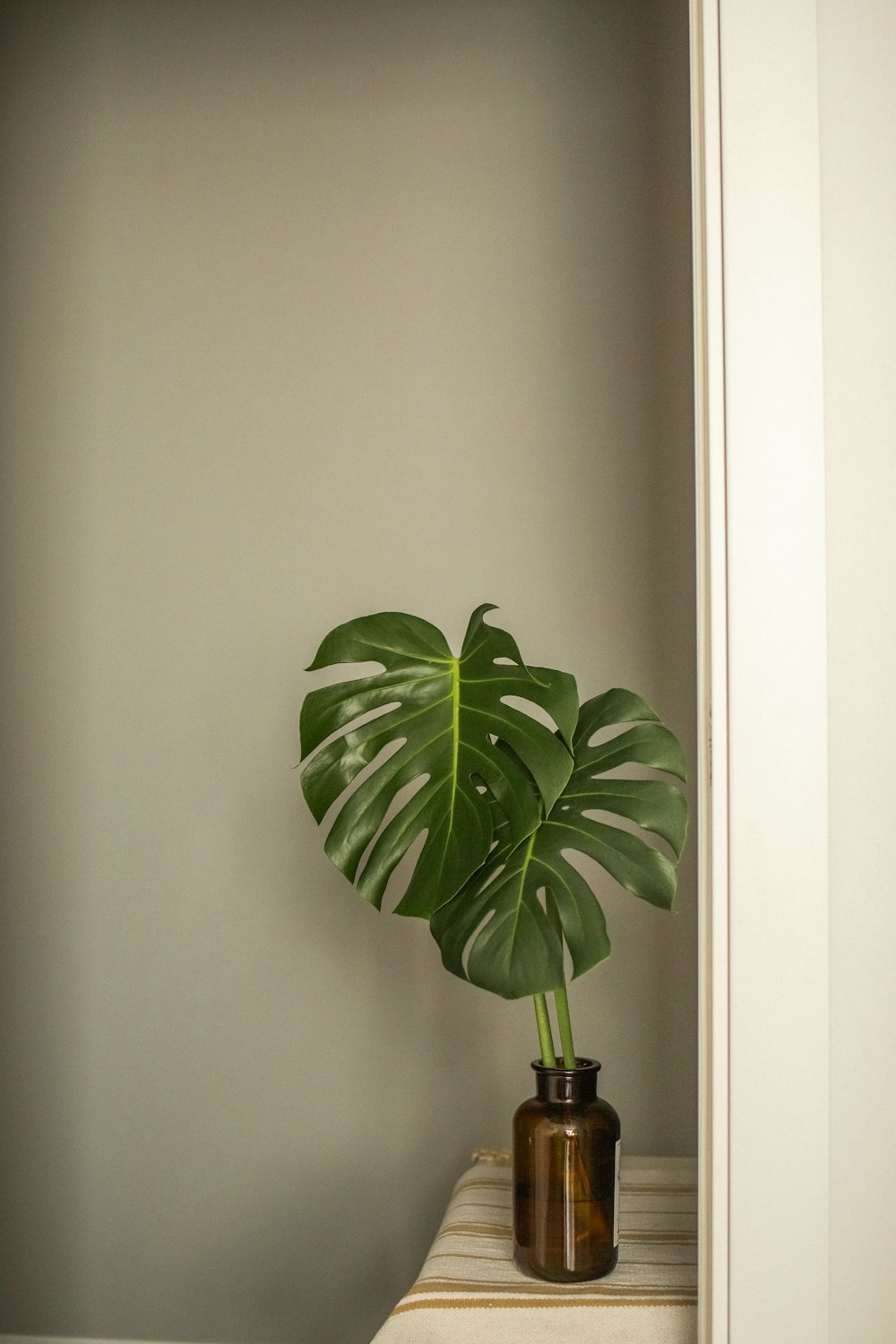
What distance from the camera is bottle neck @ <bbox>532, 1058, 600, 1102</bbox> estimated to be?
115cm

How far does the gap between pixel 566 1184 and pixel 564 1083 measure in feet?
0.31

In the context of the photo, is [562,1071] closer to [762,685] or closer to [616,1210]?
[616,1210]

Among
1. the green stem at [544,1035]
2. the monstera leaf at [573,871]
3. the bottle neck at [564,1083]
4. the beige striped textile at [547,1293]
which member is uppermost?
the monstera leaf at [573,871]

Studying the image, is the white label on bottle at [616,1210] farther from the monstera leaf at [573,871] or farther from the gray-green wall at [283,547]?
the gray-green wall at [283,547]

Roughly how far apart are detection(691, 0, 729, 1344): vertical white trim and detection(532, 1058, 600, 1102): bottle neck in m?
0.19

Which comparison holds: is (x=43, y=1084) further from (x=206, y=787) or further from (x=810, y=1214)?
(x=810, y=1214)

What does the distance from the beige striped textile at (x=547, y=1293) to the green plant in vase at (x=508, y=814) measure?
0.04 m

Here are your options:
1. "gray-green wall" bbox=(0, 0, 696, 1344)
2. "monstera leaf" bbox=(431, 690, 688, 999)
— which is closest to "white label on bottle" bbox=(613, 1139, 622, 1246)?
"monstera leaf" bbox=(431, 690, 688, 999)

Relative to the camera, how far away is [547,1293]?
3.57 ft

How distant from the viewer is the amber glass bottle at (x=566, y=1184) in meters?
1.11

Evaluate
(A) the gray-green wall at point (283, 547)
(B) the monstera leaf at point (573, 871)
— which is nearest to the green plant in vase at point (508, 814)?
(B) the monstera leaf at point (573, 871)

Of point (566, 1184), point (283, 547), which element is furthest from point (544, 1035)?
point (283, 547)

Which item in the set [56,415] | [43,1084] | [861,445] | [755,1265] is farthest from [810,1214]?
[56,415]

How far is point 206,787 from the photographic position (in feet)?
5.87
